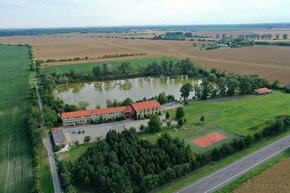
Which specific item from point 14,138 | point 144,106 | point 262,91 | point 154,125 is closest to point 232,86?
point 262,91


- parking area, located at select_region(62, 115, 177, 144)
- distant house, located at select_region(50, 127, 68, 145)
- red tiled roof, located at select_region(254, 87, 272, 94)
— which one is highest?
red tiled roof, located at select_region(254, 87, 272, 94)

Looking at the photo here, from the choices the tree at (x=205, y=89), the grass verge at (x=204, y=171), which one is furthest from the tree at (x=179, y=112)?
the tree at (x=205, y=89)

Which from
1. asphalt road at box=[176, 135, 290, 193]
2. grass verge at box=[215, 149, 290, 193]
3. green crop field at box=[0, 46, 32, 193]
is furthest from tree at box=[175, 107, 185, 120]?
green crop field at box=[0, 46, 32, 193]

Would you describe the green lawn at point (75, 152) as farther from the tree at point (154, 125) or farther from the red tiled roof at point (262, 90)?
the red tiled roof at point (262, 90)

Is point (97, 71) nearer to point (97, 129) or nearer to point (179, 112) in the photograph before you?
point (97, 129)

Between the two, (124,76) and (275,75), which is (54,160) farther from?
(275,75)

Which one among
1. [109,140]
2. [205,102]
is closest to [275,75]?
[205,102]

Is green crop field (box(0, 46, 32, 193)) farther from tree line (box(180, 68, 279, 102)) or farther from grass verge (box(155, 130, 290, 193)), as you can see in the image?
tree line (box(180, 68, 279, 102))
